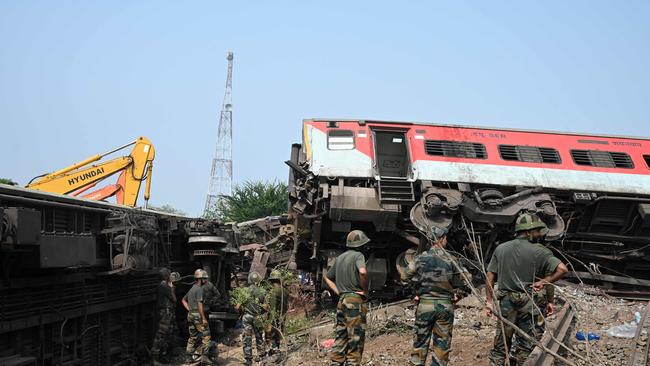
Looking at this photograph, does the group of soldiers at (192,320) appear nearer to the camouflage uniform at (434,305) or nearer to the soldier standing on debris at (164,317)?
the soldier standing on debris at (164,317)

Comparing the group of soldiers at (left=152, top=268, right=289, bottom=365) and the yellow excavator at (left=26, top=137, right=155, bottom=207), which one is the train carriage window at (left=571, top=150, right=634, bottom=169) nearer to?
the group of soldiers at (left=152, top=268, right=289, bottom=365)

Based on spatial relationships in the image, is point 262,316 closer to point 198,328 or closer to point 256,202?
point 198,328

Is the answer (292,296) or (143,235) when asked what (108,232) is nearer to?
(143,235)

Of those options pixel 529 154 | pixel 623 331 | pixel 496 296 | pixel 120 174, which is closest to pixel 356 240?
pixel 496 296

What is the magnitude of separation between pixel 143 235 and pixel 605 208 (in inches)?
360

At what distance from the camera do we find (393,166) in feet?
47.8

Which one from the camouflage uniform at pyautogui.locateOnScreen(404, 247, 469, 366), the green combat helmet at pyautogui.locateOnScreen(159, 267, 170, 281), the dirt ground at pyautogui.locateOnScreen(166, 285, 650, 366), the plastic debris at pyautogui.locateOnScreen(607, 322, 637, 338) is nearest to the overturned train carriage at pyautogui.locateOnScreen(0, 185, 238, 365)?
the green combat helmet at pyautogui.locateOnScreen(159, 267, 170, 281)

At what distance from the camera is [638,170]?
13.3 metres

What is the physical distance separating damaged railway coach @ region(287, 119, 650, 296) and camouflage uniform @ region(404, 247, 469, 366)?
467 cm

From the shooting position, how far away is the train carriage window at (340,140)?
1255 cm

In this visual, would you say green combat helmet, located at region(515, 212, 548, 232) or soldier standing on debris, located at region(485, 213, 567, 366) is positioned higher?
green combat helmet, located at region(515, 212, 548, 232)

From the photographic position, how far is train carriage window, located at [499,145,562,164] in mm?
12930

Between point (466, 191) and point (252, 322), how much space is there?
4.82m

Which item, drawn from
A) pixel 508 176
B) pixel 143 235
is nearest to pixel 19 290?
pixel 143 235
